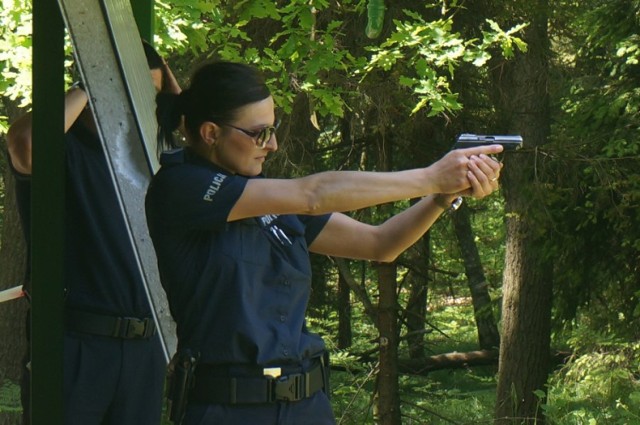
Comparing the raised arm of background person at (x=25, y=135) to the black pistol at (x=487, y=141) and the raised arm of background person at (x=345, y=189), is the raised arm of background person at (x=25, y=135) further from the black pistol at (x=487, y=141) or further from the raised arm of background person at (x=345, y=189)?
the black pistol at (x=487, y=141)

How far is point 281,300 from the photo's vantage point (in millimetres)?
2367

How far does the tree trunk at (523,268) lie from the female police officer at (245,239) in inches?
294

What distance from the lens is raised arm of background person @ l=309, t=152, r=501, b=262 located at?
8.98 feet

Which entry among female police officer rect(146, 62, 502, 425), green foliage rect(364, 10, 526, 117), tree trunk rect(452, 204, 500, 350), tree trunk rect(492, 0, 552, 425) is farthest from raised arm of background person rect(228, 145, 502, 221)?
tree trunk rect(452, 204, 500, 350)

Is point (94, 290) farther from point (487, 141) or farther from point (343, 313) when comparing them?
point (343, 313)

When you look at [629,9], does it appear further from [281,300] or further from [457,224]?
[281,300]

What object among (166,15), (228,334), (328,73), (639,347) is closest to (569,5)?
(328,73)

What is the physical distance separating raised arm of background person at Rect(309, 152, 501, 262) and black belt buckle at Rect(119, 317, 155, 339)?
71 cm

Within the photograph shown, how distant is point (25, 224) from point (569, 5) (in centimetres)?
777

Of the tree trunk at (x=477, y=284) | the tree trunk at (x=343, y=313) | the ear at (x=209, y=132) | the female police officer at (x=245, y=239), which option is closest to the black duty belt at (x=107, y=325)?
the female police officer at (x=245, y=239)

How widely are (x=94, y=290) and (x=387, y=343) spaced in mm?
7850

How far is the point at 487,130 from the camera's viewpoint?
10250 mm

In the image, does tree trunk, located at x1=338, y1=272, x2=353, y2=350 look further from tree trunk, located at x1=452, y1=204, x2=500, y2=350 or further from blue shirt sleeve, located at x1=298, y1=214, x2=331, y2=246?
blue shirt sleeve, located at x1=298, y1=214, x2=331, y2=246

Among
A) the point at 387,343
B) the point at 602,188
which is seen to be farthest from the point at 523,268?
the point at 602,188
